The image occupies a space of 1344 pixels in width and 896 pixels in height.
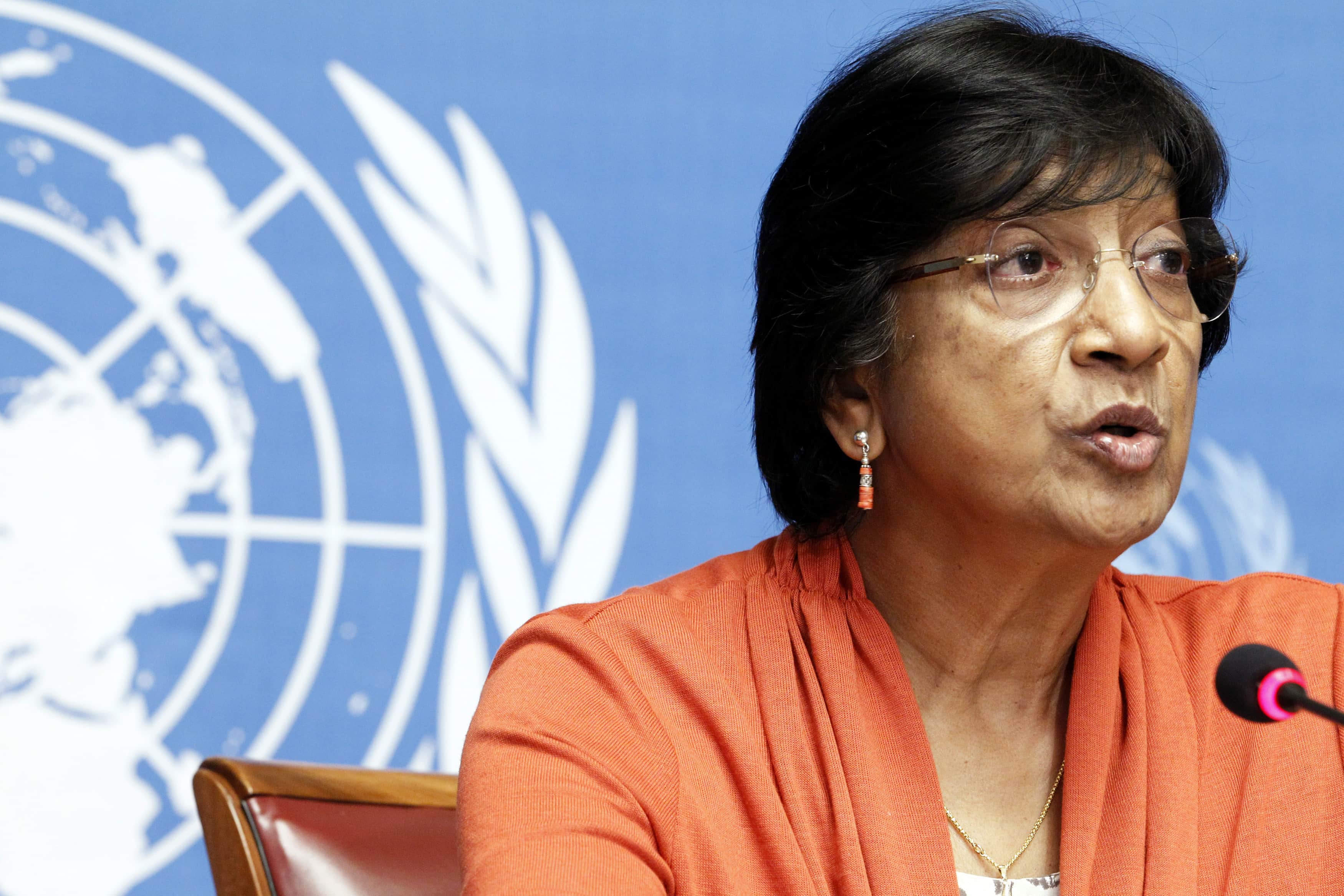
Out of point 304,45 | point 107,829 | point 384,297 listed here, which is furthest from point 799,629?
point 304,45

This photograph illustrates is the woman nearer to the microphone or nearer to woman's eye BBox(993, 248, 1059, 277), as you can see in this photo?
woman's eye BBox(993, 248, 1059, 277)

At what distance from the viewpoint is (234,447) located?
1814 millimetres

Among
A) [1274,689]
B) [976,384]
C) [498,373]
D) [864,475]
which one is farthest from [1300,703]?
[498,373]

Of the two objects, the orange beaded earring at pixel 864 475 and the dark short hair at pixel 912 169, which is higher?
the dark short hair at pixel 912 169

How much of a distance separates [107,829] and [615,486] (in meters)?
0.84

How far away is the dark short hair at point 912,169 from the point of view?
123 cm

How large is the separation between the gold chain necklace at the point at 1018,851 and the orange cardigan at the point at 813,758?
6 centimetres

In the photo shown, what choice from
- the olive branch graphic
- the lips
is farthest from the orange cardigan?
the olive branch graphic

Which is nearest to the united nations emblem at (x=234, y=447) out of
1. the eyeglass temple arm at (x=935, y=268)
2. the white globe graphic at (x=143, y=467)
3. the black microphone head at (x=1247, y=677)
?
the white globe graphic at (x=143, y=467)

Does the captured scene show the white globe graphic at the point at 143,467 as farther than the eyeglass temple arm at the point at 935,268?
Yes

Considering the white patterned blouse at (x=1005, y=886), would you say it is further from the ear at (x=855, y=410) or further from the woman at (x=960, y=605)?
the ear at (x=855, y=410)

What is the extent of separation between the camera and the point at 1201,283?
4.52 feet

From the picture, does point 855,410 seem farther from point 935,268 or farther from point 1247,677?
point 1247,677

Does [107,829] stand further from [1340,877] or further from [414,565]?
[1340,877]
